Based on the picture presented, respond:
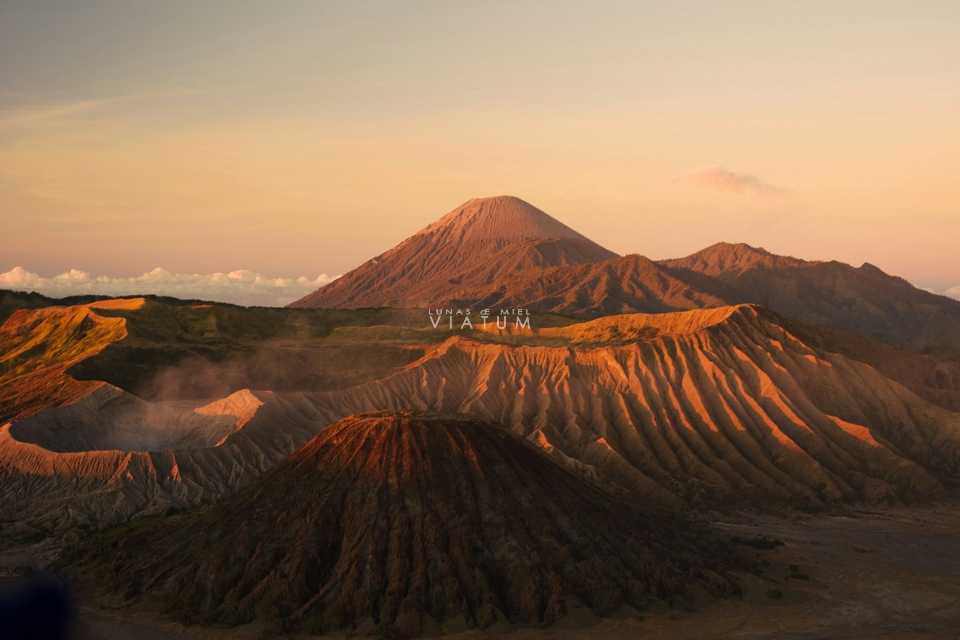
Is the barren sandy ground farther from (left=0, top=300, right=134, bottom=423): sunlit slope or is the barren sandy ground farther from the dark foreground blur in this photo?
(left=0, top=300, right=134, bottom=423): sunlit slope

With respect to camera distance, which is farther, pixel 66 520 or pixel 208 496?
pixel 208 496

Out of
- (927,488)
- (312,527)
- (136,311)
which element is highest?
(136,311)

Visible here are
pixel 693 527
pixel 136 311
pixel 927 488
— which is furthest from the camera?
pixel 136 311

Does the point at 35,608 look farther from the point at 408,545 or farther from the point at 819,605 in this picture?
the point at 819,605

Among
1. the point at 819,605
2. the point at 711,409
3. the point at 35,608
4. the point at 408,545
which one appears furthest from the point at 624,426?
the point at 35,608

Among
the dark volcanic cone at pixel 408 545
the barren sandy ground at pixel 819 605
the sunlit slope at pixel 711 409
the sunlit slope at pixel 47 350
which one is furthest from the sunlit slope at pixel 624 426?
the dark volcanic cone at pixel 408 545

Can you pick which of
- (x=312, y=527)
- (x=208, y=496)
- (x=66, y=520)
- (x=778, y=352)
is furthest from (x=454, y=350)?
(x=312, y=527)

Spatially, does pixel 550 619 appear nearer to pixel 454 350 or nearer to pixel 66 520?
pixel 66 520

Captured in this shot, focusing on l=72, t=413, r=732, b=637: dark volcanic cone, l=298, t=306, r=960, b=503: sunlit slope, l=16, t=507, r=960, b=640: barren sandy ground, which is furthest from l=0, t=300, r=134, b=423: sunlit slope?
l=16, t=507, r=960, b=640: barren sandy ground

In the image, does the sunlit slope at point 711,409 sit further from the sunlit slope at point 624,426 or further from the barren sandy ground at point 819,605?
the barren sandy ground at point 819,605
